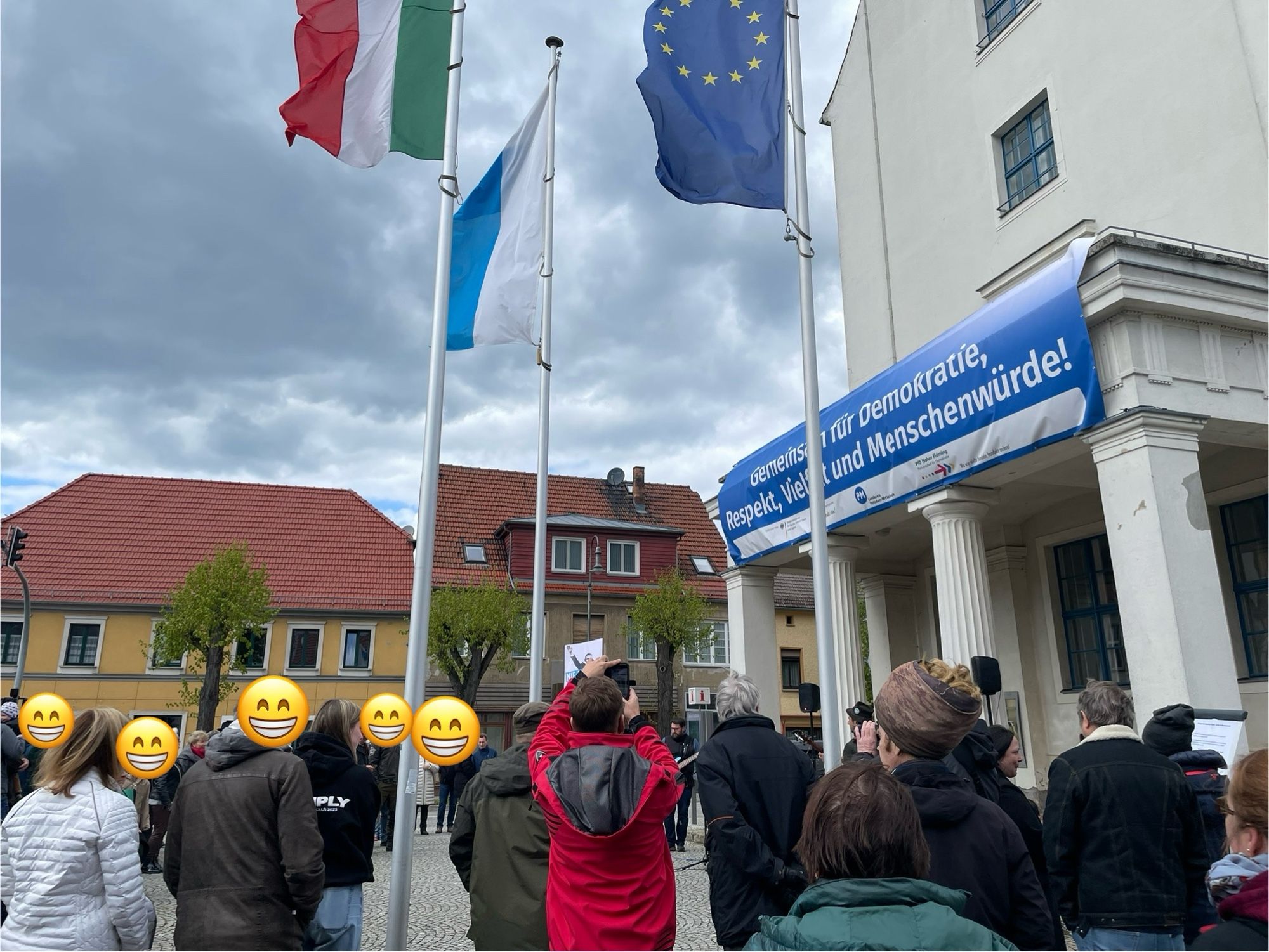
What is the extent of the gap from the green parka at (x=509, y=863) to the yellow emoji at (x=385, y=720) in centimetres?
52

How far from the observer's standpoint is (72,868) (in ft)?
12.9

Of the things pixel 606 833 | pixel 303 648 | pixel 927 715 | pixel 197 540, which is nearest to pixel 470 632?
pixel 303 648

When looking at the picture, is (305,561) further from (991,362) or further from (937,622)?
(991,362)

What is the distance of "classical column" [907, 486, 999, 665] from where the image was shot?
11.4 m

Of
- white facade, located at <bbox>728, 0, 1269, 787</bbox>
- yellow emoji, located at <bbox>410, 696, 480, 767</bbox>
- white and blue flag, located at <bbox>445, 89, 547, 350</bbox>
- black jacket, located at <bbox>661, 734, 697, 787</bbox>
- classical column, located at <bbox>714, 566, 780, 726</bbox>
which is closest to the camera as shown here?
yellow emoji, located at <bbox>410, 696, 480, 767</bbox>

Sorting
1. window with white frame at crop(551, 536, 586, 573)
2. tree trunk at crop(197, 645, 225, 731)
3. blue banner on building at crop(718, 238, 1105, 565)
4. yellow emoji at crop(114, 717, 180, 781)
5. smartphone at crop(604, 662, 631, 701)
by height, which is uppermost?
window with white frame at crop(551, 536, 586, 573)

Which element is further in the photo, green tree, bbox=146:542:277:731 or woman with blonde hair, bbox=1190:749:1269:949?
green tree, bbox=146:542:277:731

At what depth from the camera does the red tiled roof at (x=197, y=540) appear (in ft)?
118

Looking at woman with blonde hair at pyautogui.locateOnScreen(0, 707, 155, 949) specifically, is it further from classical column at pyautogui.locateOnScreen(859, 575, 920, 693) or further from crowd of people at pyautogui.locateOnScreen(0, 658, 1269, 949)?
classical column at pyautogui.locateOnScreen(859, 575, 920, 693)

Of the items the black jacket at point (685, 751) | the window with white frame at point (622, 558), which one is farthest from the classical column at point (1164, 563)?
the window with white frame at point (622, 558)

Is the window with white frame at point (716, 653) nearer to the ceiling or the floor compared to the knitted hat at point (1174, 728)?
nearer to the ceiling

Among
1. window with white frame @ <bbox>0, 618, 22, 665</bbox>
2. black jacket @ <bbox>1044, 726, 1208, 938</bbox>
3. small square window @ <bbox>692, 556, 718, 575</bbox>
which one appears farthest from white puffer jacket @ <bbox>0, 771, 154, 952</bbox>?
small square window @ <bbox>692, 556, 718, 575</bbox>

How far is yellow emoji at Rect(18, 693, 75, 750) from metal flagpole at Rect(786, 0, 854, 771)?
5.10 meters

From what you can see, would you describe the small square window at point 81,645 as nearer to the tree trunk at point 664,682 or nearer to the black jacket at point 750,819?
the tree trunk at point 664,682
